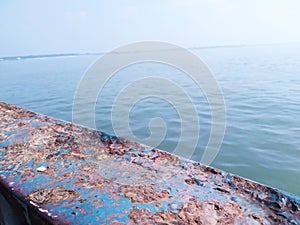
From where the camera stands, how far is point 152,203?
948mm

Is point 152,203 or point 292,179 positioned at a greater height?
point 152,203

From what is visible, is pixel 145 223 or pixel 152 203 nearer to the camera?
pixel 145 223

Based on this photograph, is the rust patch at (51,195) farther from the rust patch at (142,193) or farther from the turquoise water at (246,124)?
the turquoise water at (246,124)

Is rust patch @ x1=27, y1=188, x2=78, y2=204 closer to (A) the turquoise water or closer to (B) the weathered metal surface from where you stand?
(B) the weathered metal surface

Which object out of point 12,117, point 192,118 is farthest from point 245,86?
point 12,117

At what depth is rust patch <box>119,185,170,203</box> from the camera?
3.18ft

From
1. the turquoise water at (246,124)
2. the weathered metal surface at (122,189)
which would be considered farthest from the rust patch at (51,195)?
the turquoise water at (246,124)

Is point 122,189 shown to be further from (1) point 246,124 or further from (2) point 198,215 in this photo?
(1) point 246,124

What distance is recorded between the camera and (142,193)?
39.7 inches

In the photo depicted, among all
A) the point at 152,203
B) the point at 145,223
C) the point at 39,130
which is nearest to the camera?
the point at 145,223

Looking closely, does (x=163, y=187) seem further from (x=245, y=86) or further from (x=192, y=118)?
(x=245, y=86)

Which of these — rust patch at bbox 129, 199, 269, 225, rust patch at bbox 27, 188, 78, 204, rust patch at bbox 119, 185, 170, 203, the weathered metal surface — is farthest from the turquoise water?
rust patch at bbox 27, 188, 78, 204

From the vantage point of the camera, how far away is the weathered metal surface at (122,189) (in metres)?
0.89

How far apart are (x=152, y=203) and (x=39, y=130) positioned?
1140 millimetres
